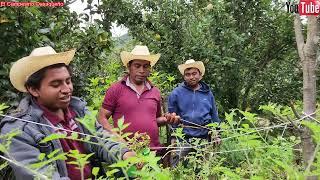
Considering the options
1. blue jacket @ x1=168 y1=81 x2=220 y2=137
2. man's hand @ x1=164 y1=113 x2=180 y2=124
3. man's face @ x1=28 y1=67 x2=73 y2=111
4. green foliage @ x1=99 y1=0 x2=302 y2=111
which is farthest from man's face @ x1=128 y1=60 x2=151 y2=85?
green foliage @ x1=99 y1=0 x2=302 y2=111

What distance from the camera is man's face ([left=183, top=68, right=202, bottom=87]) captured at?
5023 millimetres

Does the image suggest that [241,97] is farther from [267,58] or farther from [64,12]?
[64,12]

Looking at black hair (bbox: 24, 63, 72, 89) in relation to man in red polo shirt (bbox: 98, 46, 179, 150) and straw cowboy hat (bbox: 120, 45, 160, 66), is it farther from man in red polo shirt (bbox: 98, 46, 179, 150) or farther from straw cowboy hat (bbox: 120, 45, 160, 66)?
straw cowboy hat (bbox: 120, 45, 160, 66)

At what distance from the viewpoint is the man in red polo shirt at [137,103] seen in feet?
13.4

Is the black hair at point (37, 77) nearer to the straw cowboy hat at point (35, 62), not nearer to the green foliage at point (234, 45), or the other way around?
the straw cowboy hat at point (35, 62)

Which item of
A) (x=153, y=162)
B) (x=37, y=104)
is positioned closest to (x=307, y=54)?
(x=153, y=162)

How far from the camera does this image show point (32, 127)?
6.91ft

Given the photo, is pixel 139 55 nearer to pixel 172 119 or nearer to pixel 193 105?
pixel 172 119

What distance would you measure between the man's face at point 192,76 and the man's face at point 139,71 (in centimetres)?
83

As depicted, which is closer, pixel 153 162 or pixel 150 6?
pixel 153 162

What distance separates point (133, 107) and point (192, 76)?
115 centimetres

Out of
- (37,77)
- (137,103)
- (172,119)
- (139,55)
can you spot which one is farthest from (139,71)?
(37,77)

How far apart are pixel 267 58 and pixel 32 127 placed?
19.8ft

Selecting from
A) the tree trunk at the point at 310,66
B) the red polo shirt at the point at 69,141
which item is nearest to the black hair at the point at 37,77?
the red polo shirt at the point at 69,141
